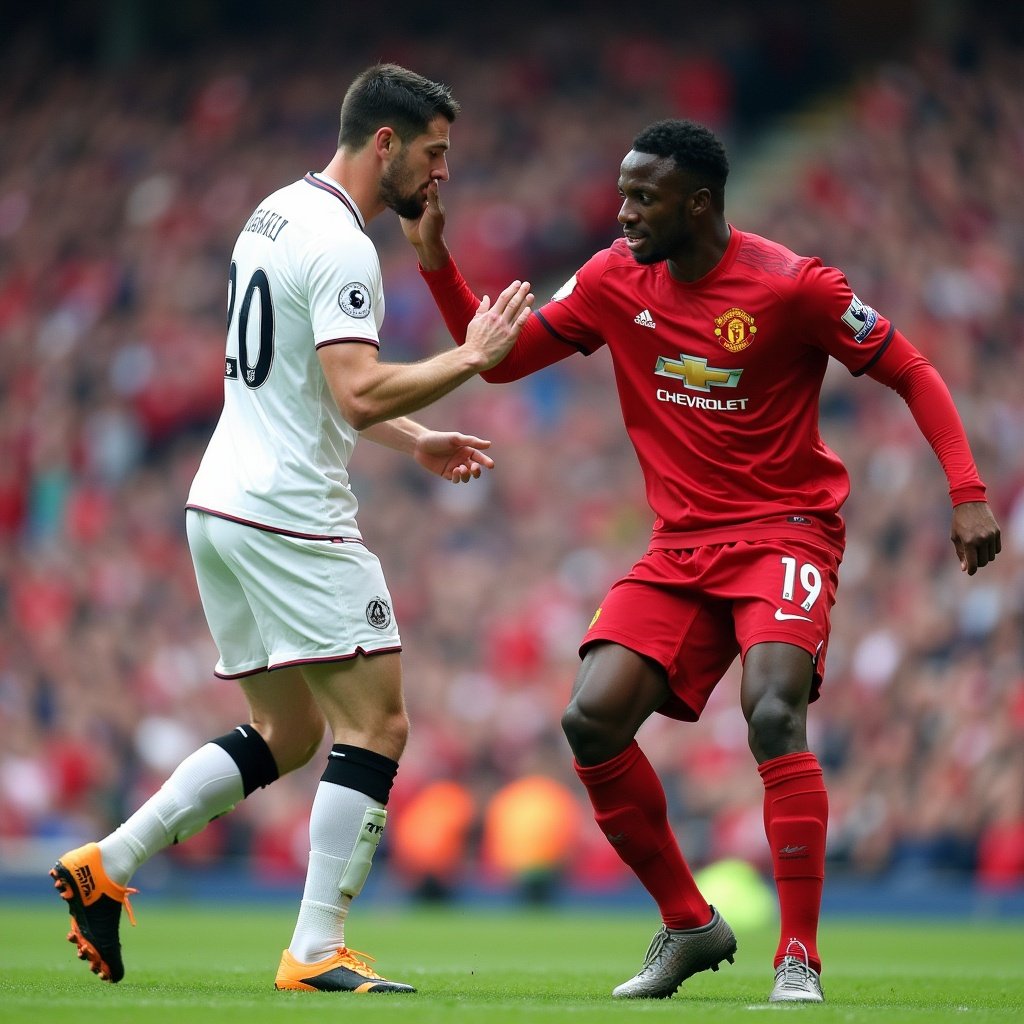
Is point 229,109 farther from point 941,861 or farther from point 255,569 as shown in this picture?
point 255,569

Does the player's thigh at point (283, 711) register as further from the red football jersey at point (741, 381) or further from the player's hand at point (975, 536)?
the player's hand at point (975, 536)

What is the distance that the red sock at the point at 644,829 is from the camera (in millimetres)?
5457

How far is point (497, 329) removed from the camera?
544 cm

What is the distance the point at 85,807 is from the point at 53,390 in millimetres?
5195

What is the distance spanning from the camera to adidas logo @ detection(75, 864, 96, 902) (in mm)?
5285

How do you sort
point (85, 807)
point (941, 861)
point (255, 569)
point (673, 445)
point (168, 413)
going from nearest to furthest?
point (255, 569) < point (673, 445) < point (941, 861) < point (85, 807) < point (168, 413)

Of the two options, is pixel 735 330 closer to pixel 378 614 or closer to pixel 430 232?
pixel 430 232

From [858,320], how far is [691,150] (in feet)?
2.39

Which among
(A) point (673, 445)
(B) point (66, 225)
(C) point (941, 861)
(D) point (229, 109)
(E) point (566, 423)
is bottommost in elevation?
(C) point (941, 861)

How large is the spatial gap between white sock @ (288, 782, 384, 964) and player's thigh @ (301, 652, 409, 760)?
161 mm

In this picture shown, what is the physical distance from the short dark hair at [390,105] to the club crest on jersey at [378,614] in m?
1.40

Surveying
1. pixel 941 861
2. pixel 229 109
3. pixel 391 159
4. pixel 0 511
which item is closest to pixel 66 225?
pixel 229 109

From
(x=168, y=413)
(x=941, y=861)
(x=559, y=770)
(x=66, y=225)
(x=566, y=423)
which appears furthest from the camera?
(x=66, y=225)

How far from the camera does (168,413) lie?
18438 mm
